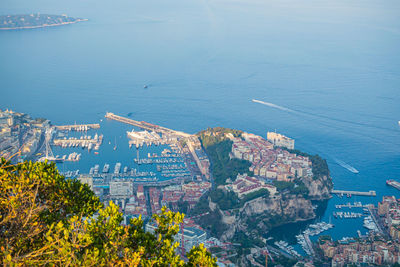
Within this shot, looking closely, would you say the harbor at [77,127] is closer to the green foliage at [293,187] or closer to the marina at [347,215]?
the green foliage at [293,187]

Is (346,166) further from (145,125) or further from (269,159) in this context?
(145,125)

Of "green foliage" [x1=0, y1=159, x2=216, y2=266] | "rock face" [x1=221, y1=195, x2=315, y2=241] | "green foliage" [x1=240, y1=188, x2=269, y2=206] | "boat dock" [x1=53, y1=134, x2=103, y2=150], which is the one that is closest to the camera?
"green foliage" [x1=0, y1=159, x2=216, y2=266]

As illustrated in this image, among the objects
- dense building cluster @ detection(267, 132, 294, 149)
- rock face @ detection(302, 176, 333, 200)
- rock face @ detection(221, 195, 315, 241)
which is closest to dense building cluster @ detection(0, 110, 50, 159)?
rock face @ detection(221, 195, 315, 241)

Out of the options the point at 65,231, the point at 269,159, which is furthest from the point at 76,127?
the point at 65,231

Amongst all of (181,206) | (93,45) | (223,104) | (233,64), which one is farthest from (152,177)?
(93,45)

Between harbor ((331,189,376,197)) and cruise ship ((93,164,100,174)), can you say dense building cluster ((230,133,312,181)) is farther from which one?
cruise ship ((93,164,100,174))
